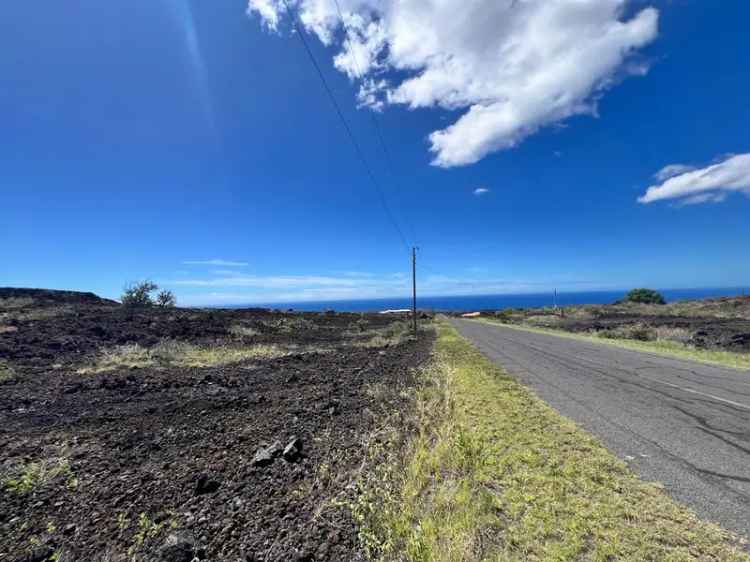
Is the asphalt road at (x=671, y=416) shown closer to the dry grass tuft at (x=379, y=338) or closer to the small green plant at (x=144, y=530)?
the small green plant at (x=144, y=530)

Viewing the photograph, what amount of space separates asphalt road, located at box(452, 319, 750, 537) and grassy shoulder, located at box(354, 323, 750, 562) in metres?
0.43

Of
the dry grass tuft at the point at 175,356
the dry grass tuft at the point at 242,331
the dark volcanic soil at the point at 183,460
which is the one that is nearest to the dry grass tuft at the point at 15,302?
the dry grass tuft at the point at 242,331

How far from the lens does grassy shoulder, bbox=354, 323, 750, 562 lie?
2.96 m

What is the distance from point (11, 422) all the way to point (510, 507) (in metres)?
10.1

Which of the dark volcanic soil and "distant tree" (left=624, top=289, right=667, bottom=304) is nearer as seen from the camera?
the dark volcanic soil

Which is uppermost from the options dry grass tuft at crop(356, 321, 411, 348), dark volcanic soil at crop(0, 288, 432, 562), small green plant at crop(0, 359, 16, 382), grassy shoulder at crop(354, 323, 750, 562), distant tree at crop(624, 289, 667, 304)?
distant tree at crop(624, 289, 667, 304)

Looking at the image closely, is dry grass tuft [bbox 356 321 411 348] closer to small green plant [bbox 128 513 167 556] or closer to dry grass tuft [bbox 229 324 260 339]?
dry grass tuft [bbox 229 324 260 339]

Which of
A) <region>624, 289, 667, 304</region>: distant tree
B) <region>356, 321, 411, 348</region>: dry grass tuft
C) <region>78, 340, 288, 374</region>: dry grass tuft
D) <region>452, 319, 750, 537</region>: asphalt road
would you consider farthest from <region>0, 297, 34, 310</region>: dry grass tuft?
<region>624, 289, 667, 304</region>: distant tree

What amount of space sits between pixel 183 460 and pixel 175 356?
11.2 meters

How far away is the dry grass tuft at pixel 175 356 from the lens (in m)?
12.5

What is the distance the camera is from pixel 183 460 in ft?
16.8

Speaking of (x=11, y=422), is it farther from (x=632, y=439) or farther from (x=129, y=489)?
(x=632, y=439)

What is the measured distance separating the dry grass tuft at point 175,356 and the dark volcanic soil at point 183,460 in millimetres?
925

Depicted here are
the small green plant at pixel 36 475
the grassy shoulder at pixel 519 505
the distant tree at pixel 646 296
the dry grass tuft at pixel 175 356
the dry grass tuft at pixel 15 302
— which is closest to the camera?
the grassy shoulder at pixel 519 505
